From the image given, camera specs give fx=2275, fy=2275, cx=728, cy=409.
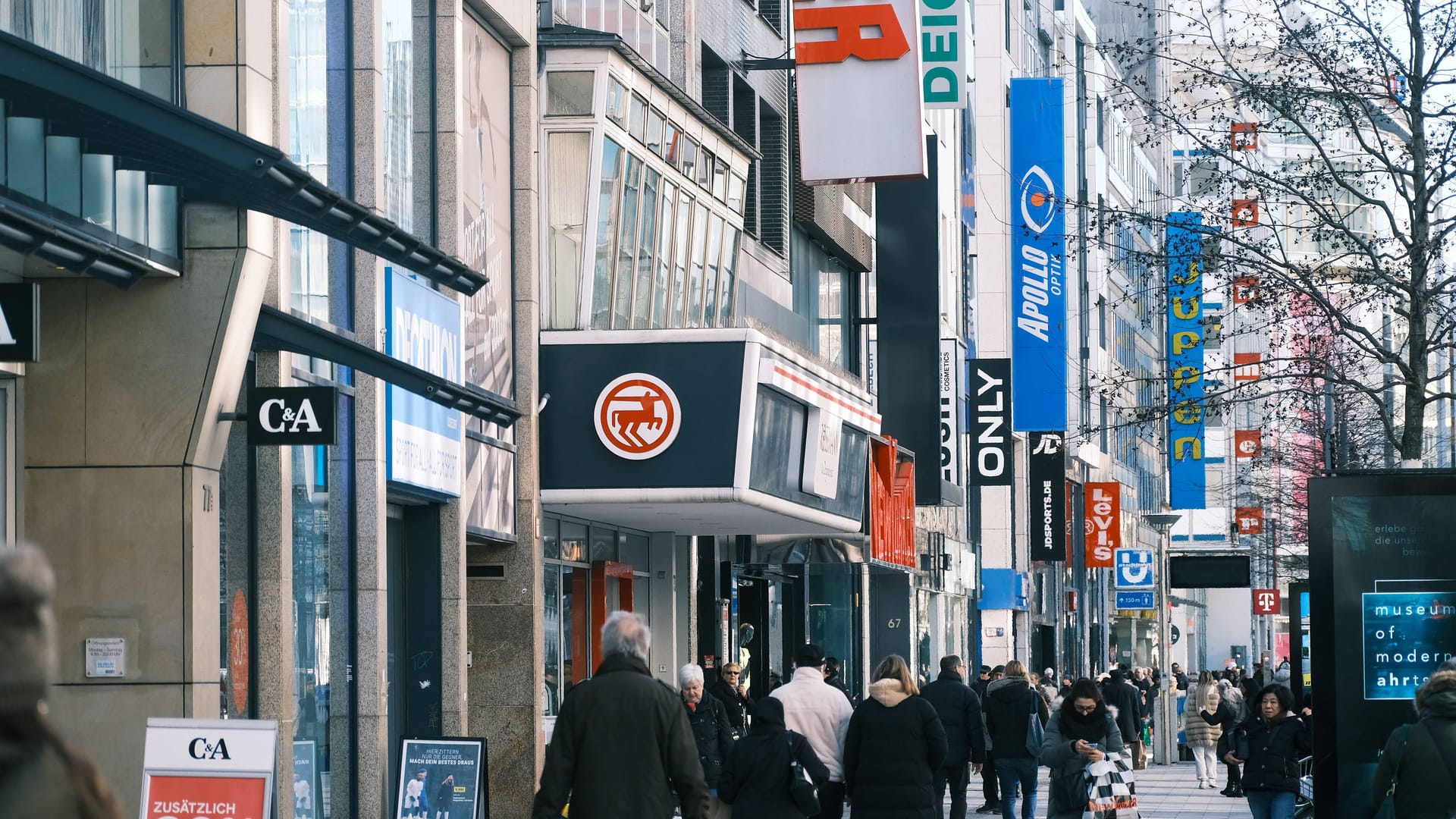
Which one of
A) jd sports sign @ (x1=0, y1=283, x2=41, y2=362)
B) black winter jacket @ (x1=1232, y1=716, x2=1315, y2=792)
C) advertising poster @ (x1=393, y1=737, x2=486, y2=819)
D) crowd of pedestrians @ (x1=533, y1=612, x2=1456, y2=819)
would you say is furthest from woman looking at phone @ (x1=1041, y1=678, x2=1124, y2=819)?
jd sports sign @ (x1=0, y1=283, x2=41, y2=362)

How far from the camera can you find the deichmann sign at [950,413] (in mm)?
43438

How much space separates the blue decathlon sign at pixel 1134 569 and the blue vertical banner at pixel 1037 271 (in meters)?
8.39

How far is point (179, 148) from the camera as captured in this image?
1015 cm

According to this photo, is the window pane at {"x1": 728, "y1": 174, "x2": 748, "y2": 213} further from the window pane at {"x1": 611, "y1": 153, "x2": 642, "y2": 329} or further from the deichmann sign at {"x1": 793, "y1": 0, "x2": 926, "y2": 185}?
the window pane at {"x1": 611, "y1": 153, "x2": 642, "y2": 329}

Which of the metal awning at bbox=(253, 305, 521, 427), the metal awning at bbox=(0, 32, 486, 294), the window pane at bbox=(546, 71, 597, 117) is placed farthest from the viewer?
the window pane at bbox=(546, 71, 597, 117)

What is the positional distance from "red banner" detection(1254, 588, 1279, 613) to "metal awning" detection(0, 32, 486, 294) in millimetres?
44974

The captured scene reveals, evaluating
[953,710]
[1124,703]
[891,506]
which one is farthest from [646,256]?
[891,506]

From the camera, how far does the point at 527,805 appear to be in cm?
2067

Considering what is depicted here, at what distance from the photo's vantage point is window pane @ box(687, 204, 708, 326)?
1022 inches

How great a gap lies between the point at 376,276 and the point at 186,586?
4.56 m

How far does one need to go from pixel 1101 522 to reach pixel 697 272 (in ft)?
127

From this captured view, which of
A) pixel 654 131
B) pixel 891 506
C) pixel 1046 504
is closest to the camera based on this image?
pixel 654 131

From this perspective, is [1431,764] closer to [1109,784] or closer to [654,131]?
[1109,784]

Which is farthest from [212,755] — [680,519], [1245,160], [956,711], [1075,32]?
[1075,32]
